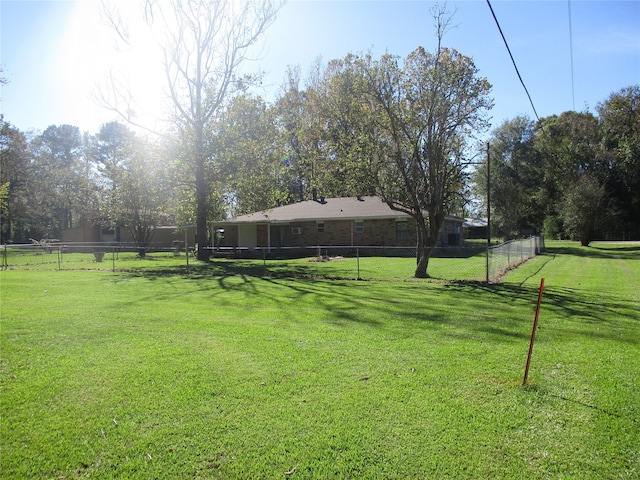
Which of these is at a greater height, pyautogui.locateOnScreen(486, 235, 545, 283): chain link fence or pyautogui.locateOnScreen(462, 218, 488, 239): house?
pyautogui.locateOnScreen(462, 218, 488, 239): house

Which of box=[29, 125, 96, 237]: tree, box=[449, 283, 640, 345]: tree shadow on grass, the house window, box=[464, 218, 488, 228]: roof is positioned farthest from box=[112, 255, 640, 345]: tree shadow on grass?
box=[464, 218, 488, 228]: roof

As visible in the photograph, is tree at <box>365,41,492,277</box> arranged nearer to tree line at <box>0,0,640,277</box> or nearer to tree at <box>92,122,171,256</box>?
tree line at <box>0,0,640,277</box>

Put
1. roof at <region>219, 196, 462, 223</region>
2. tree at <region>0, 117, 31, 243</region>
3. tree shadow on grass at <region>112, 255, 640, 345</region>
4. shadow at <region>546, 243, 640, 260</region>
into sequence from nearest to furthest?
tree shadow on grass at <region>112, 255, 640, 345</region>, shadow at <region>546, 243, 640, 260</region>, roof at <region>219, 196, 462, 223</region>, tree at <region>0, 117, 31, 243</region>

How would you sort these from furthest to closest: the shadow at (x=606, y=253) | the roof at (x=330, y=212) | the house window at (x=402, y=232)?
the roof at (x=330, y=212) < the house window at (x=402, y=232) < the shadow at (x=606, y=253)

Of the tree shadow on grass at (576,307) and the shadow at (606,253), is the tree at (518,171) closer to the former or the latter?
the shadow at (606,253)

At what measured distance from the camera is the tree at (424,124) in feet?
48.4

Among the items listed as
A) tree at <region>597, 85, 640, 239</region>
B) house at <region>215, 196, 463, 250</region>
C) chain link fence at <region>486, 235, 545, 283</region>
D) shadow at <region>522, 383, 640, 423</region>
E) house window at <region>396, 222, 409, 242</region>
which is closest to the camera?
shadow at <region>522, 383, 640, 423</region>

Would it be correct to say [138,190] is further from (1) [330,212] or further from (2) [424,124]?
(2) [424,124]

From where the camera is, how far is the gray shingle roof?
2894 centimetres

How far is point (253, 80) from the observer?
82.8 ft

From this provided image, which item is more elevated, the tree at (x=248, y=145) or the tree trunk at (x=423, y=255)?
the tree at (x=248, y=145)

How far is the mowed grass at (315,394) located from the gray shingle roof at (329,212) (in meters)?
20.6

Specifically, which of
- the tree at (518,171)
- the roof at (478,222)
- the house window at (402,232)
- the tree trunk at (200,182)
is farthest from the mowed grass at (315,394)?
the roof at (478,222)

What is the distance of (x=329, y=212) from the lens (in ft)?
101
